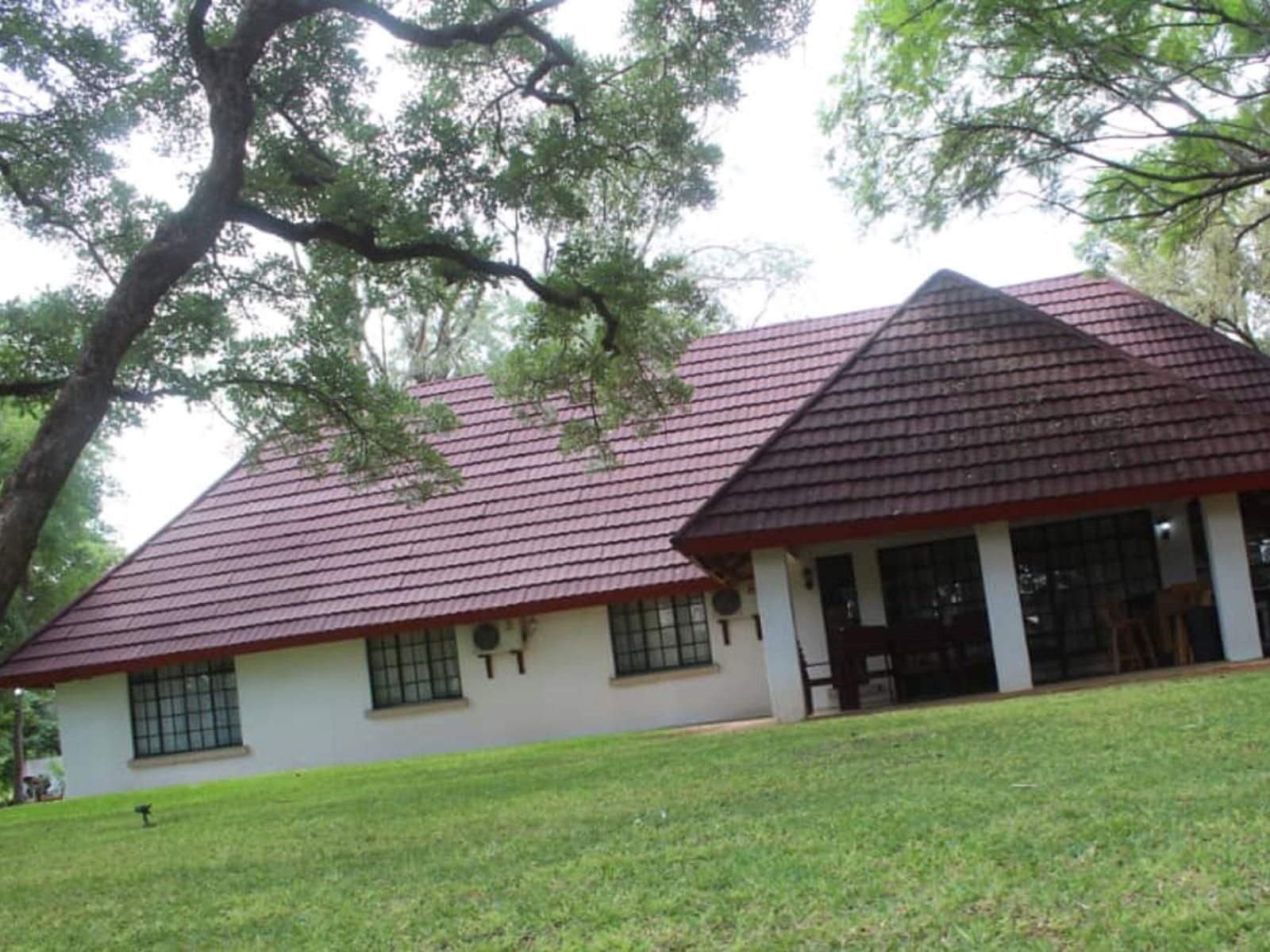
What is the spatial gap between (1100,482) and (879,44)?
5.84m

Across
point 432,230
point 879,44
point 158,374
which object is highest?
point 879,44

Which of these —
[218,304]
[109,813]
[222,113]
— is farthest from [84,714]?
[222,113]

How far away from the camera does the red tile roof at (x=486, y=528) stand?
19.3 m

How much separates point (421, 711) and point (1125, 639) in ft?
30.2

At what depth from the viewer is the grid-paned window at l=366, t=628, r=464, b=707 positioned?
20.1 meters

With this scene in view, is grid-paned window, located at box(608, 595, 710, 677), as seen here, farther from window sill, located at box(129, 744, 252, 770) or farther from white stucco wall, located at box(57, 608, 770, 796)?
window sill, located at box(129, 744, 252, 770)

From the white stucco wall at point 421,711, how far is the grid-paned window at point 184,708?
21cm

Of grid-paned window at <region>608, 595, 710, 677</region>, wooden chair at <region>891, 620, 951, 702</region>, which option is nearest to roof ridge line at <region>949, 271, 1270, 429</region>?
wooden chair at <region>891, 620, 951, 702</region>

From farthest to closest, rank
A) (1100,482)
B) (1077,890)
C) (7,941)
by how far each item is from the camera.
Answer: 1. (1100,482)
2. (7,941)
3. (1077,890)

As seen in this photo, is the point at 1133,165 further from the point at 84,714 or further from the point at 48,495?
the point at 84,714

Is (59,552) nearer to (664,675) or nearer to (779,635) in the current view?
(664,675)

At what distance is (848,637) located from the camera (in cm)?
1603

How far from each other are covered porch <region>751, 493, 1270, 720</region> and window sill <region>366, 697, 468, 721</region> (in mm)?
4804

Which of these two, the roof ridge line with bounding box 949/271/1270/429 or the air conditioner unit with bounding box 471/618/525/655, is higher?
the roof ridge line with bounding box 949/271/1270/429
